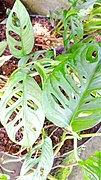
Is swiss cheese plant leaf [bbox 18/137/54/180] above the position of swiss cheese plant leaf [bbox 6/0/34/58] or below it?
below

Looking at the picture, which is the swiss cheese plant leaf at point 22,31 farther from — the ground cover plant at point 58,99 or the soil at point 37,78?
the soil at point 37,78

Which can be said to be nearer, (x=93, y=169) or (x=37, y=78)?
(x=93, y=169)

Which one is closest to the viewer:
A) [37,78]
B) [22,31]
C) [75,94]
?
[75,94]

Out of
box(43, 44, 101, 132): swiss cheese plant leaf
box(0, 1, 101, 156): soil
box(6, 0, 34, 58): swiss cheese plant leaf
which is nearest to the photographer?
box(43, 44, 101, 132): swiss cheese plant leaf

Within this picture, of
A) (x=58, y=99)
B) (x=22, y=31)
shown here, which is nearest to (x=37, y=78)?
(x=22, y=31)

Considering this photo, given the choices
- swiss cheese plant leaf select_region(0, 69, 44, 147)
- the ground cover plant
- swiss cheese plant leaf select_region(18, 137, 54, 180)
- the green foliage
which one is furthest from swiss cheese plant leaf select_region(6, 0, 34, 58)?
the green foliage

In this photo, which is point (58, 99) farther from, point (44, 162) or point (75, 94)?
point (44, 162)

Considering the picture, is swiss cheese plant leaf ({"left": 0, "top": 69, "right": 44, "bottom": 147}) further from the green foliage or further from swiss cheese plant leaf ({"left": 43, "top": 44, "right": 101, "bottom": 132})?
the green foliage

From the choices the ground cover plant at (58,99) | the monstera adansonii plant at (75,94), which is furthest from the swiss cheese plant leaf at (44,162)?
the monstera adansonii plant at (75,94)

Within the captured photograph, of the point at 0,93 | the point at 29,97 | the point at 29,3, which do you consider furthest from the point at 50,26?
the point at 29,97
